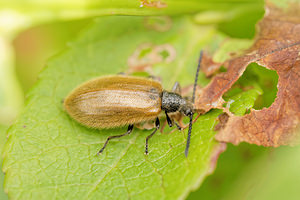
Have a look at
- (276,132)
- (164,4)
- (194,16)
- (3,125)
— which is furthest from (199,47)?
(3,125)

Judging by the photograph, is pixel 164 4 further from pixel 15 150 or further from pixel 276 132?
pixel 15 150

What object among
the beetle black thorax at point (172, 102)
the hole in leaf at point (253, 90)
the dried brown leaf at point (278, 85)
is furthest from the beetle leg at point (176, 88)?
the hole in leaf at point (253, 90)

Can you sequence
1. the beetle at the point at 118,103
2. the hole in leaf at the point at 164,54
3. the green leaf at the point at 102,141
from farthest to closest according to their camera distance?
1. the hole in leaf at the point at 164,54
2. the beetle at the point at 118,103
3. the green leaf at the point at 102,141

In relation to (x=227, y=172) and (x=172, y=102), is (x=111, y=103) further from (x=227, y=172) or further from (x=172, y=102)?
(x=227, y=172)

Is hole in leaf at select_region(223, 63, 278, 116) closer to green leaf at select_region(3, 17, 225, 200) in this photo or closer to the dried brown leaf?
the dried brown leaf

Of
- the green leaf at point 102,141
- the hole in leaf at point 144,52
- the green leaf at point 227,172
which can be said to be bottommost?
the green leaf at point 227,172

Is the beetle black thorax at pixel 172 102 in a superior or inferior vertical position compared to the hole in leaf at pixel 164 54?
inferior

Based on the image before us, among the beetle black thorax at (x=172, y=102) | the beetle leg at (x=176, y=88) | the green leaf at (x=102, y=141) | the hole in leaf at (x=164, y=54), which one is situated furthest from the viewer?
the hole in leaf at (x=164, y=54)

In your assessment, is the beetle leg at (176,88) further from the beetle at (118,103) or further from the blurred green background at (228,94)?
the blurred green background at (228,94)
